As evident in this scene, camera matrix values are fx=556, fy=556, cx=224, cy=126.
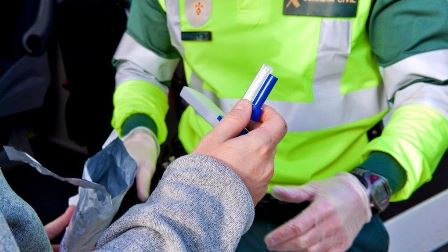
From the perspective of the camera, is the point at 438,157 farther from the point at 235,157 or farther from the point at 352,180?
the point at 235,157

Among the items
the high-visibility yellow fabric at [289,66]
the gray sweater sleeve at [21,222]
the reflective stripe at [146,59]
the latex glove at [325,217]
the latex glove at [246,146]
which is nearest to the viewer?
the gray sweater sleeve at [21,222]

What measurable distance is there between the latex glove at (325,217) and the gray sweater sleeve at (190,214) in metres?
0.26

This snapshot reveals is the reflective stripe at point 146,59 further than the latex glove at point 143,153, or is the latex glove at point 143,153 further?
the reflective stripe at point 146,59

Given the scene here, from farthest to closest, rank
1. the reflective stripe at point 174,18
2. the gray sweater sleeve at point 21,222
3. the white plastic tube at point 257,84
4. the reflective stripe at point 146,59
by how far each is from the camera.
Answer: the reflective stripe at point 146,59 < the reflective stripe at point 174,18 < the white plastic tube at point 257,84 < the gray sweater sleeve at point 21,222

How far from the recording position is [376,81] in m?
1.20

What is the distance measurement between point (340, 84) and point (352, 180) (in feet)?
0.81

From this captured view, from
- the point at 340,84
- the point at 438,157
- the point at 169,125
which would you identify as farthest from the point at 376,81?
the point at 169,125

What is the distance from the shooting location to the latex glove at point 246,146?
0.74 meters

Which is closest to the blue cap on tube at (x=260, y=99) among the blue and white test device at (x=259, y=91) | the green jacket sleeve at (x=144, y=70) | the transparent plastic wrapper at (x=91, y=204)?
the blue and white test device at (x=259, y=91)

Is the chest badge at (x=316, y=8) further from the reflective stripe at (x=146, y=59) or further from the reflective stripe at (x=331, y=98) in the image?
the reflective stripe at (x=146, y=59)

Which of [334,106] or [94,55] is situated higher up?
[334,106]

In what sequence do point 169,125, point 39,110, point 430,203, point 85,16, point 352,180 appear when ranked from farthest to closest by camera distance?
point 39,110
point 85,16
point 169,125
point 430,203
point 352,180

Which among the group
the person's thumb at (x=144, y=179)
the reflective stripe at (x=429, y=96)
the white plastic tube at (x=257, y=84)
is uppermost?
the white plastic tube at (x=257, y=84)

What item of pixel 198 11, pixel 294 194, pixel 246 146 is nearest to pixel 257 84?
pixel 246 146
